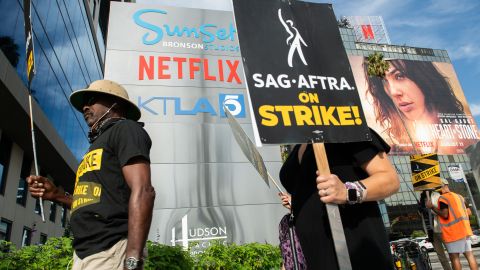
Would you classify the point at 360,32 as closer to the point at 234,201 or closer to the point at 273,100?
the point at 234,201

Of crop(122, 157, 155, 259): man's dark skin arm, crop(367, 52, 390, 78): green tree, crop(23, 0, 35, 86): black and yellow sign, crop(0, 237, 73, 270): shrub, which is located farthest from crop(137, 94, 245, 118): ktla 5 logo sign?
crop(367, 52, 390, 78): green tree

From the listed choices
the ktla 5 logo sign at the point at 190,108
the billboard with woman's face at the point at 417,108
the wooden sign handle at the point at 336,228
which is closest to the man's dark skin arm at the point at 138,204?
the wooden sign handle at the point at 336,228

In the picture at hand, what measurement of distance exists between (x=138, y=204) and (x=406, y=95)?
61481 mm

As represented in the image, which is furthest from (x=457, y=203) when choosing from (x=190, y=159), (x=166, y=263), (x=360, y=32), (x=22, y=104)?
(x=360, y=32)

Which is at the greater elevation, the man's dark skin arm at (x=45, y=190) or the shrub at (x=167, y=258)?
the man's dark skin arm at (x=45, y=190)

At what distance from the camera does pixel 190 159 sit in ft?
30.8

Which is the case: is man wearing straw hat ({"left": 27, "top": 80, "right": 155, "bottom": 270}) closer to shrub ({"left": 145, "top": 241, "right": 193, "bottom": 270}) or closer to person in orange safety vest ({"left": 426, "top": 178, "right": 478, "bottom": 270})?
shrub ({"left": 145, "top": 241, "right": 193, "bottom": 270})

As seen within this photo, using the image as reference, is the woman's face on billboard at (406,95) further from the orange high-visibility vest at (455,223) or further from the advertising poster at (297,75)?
the advertising poster at (297,75)

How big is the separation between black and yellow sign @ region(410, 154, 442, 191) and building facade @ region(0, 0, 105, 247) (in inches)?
514

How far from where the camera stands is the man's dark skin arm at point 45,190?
Answer: 8.47ft

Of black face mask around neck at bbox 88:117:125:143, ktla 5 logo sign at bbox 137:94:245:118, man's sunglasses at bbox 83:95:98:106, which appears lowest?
black face mask around neck at bbox 88:117:125:143

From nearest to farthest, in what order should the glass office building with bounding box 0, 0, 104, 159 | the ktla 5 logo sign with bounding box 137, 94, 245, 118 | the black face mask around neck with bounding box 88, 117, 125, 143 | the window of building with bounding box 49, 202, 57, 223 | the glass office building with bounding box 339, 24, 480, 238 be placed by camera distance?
the black face mask around neck with bounding box 88, 117, 125, 143 → the ktla 5 logo sign with bounding box 137, 94, 245, 118 → the glass office building with bounding box 0, 0, 104, 159 → the window of building with bounding box 49, 202, 57, 223 → the glass office building with bounding box 339, 24, 480, 238

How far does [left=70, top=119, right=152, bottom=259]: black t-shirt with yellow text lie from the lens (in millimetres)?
2018

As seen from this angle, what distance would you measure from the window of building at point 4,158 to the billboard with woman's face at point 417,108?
45788 millimetres
